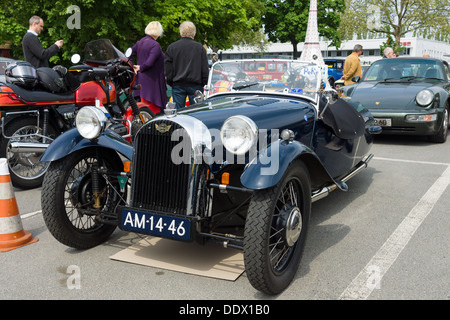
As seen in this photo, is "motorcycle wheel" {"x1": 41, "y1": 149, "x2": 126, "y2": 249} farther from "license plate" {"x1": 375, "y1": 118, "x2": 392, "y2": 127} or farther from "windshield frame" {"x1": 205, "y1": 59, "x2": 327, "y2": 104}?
"license plate" {"x1": 375, "y1": 118, "x2": 392, "y2": 127}

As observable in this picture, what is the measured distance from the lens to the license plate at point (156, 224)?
3.06 m

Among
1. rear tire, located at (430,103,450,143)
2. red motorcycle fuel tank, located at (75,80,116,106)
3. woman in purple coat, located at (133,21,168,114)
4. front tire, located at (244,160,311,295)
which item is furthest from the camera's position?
rear tire, located at (430,103,450,143)

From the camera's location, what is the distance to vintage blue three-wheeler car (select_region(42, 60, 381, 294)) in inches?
118

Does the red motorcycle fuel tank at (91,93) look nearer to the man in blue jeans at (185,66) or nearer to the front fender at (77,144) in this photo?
the man in blue jeans at (185,66)

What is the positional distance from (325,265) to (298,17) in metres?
42.3

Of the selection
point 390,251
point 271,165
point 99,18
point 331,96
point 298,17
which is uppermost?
point 298,17

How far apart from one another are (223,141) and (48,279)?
161 centimetres

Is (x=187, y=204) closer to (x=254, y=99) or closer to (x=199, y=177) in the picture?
(x=199, y=177)

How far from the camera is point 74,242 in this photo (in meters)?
3.65

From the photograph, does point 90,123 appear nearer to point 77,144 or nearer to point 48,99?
point 77,144

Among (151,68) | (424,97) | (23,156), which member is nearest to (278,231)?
(23,156)

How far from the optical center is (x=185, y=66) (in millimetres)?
6602

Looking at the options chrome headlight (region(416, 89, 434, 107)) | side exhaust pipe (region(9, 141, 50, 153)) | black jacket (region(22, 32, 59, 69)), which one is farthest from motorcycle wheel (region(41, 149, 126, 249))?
chrome headlight (region(416, 89, 434, 107))

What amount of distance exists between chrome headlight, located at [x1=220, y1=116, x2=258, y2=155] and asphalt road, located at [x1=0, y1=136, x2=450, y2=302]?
967 mm
